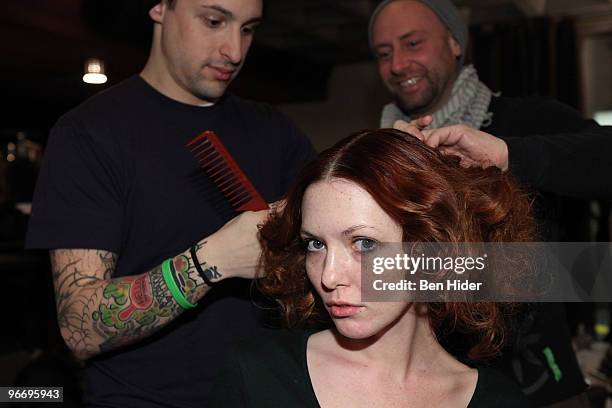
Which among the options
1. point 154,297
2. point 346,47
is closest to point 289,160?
point 346,47

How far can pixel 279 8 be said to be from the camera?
125 centimetres

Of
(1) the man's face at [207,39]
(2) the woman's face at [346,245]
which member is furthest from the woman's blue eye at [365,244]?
(1) the man's face at [207,39]

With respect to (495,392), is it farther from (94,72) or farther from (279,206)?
(94,72)

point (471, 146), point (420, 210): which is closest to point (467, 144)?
point (471, 146)

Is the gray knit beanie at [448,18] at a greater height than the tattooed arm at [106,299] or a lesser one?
greater

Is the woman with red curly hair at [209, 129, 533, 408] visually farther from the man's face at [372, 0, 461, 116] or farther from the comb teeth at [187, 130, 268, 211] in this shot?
the man's face at [372, 0, 461, 116]

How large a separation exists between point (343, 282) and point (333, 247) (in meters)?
0.05

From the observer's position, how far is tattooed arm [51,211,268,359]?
37.9 inches

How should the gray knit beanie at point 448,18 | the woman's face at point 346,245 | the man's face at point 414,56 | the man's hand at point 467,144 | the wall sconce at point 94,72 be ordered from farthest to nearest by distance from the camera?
1. the gray knit beanie at point 448,18
2. the man's face at point 414,56
3. the wall sconce at point 94,72
4. the man's hand at point 467,144
5. the woman's face at point 346,245

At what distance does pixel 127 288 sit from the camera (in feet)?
3.28

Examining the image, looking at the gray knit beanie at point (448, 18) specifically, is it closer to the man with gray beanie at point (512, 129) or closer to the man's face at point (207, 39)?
the man with gray beanie at point (512, 129)

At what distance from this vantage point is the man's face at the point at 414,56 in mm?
1114

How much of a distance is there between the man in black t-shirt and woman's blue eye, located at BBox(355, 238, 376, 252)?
21cm

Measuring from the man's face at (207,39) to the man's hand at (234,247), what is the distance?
0.28 m
